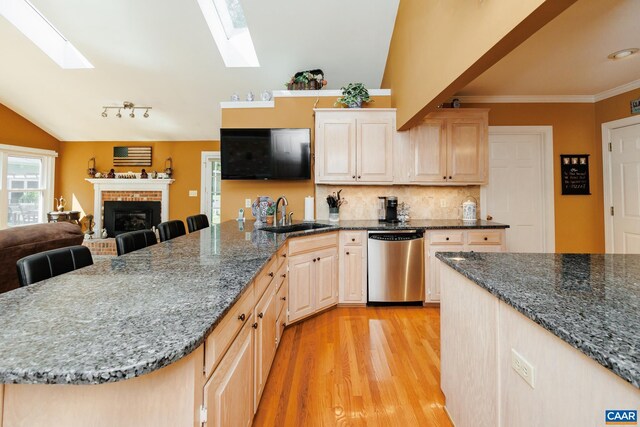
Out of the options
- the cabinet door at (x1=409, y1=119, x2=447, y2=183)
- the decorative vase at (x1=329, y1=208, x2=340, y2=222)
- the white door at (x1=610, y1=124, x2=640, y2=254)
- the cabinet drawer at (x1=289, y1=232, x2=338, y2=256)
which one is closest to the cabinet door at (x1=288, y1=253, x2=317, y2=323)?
the cabinet drawer at (x1=289, y1=232, x2=338, y2=256)

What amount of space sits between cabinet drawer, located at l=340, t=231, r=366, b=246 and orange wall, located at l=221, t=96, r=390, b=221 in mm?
764

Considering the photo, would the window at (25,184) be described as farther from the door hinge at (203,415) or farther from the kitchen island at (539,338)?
the kitchen island at (539,338)

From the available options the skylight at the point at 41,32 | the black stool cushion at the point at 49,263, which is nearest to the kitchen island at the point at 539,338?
the black stool cushion at the point at 49,263

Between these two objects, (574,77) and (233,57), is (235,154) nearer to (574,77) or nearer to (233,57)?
(233,57)

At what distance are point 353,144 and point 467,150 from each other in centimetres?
137

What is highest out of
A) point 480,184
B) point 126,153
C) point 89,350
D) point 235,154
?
point 126,153

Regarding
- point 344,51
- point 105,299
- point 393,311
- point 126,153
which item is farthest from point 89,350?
point 126,153

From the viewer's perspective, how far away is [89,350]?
2.01 feet

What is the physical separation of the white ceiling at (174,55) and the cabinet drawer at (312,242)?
2.73 metres

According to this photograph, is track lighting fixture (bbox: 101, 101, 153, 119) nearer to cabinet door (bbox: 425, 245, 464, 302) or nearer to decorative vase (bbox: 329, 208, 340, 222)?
decorative vase (bbox: 329, 208, 340, 222)

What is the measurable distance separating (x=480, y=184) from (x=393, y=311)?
1.89m

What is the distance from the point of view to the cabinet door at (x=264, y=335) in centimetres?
142

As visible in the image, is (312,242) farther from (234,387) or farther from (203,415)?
(203,415)

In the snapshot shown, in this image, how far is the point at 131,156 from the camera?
6320 mm
